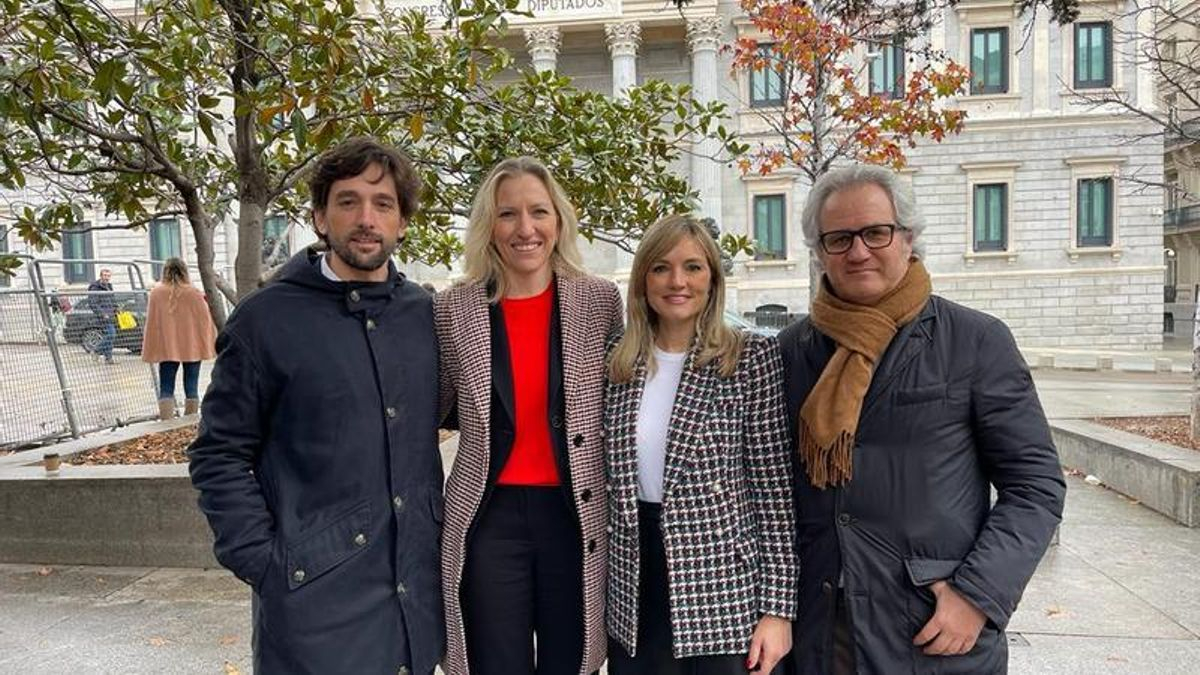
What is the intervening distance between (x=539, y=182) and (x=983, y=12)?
3214cm

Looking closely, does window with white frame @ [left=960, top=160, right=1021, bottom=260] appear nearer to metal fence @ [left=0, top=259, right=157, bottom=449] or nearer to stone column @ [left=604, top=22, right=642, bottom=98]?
stone column @ [left=604, top=22, right=642, bottom=98]

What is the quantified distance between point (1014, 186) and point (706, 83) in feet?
41.4

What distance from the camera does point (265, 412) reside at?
7.62 ft

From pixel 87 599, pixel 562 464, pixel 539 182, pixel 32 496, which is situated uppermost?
pixel 539 182

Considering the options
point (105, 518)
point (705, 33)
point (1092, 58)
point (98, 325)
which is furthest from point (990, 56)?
point (105, 518)

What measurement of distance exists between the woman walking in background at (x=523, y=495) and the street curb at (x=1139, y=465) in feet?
18.7

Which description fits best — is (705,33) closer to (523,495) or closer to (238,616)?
(238,616)

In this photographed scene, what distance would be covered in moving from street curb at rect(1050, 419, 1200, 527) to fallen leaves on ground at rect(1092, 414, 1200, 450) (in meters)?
0.32

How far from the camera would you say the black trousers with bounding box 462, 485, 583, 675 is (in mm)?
2541

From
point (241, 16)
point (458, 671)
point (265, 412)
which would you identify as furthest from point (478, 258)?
point (241, 16)

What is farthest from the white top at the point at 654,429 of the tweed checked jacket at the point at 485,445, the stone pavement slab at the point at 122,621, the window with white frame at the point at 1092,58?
the window with white frame at the point at 1092,58

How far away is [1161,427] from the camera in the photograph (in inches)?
334

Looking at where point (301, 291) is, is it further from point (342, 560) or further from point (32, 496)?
point (32, 496)

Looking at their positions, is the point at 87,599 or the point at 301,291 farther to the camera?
the point at 87,599
